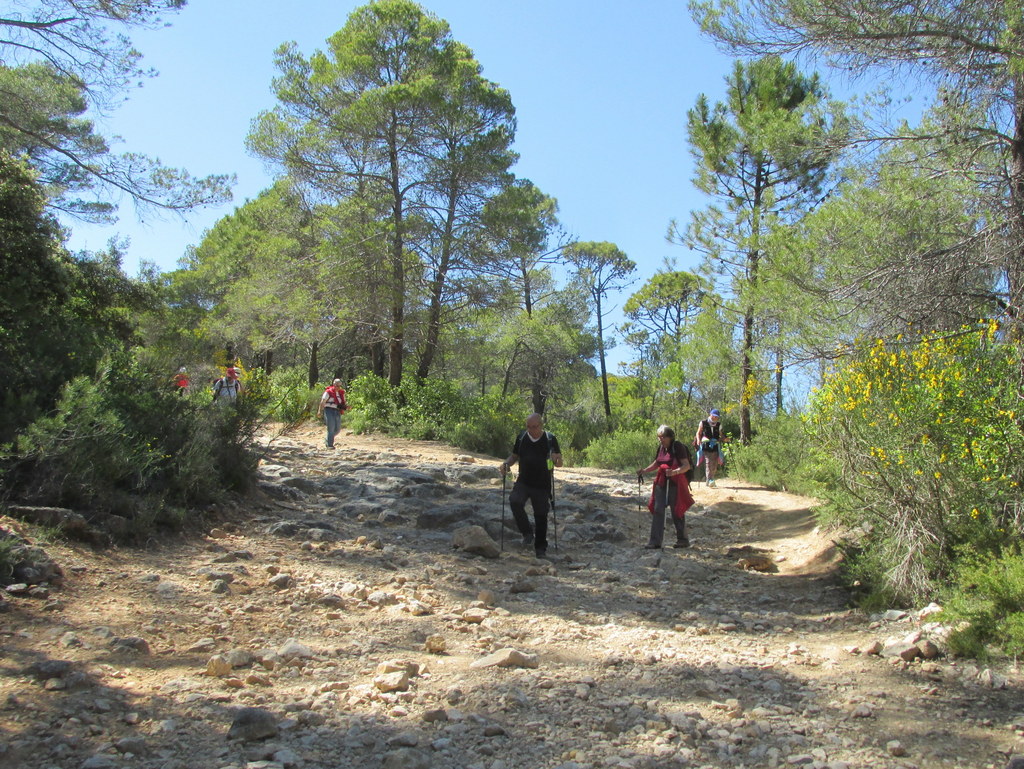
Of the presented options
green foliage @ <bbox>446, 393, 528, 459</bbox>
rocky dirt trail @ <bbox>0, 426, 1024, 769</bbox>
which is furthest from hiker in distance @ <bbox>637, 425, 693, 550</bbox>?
green foliage @ <bbox>446, 393, 528, 459</bbox>

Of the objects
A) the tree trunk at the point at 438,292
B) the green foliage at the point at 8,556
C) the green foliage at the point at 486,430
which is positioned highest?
the tree trunk at the point at 438,292

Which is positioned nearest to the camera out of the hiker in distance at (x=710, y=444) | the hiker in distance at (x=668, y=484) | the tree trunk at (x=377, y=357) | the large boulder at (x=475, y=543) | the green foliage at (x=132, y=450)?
the green foliage at (x=132, y=450)

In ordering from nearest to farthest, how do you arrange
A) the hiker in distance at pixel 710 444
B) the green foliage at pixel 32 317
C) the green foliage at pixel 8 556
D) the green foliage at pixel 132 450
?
1. the green foliage at pixel 8 556
2. the green foliage at pixel 132 450
3. the green foliage at pixel 32 317
4. the hiker in distance at pixel 710 444

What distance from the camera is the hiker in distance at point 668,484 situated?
353 inches

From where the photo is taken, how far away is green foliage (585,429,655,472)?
63.4 feet

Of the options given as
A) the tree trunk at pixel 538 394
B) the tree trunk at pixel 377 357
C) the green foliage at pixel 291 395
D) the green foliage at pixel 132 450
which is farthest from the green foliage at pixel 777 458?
the tree trunk at pixel 538 394

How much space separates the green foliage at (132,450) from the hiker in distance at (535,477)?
3.14 metres

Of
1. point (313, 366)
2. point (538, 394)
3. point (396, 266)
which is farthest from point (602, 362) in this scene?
point (396, 266)

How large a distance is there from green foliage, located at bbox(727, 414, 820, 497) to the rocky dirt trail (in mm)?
5143

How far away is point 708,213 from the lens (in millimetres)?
20188

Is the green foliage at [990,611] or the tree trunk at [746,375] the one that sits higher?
the tree trunk at [746,375]

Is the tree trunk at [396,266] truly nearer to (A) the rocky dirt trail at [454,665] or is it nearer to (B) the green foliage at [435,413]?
(B) the green foliage at [435,413]

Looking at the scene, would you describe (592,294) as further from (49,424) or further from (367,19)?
(49,424)

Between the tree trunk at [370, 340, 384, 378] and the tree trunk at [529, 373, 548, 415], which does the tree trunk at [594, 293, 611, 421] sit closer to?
the tree trunk at [529, 373, 548, 415]
